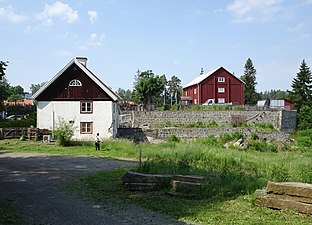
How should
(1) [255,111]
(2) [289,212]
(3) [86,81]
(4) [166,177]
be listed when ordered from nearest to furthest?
1. (2) [289,212]
2. (4) [166,177]
3. (3) [86,81]
4. (1) [255,111]

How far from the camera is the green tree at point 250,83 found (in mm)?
76875

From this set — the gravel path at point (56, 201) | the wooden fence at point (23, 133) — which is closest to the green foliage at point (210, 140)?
the wooden fence at point (23, 133)

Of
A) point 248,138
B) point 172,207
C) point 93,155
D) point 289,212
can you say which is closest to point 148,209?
point 172,207

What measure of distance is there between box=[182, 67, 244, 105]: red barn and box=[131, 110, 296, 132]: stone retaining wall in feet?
40.6

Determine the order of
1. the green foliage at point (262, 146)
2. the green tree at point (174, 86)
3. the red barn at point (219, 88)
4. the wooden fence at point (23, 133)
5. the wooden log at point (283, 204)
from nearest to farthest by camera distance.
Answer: the wooden log at point (283, 204)
the wooden fence at point (23, 133)
the green foliage at point (262, 146)
the red barn at point (219, 88)
the green tree at point (174, 86)

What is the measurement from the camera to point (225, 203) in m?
9.45

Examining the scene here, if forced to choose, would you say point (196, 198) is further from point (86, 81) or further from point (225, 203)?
point (86, 81)

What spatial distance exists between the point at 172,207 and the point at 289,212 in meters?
2.79

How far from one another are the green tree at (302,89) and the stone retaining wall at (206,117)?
16.4 metres

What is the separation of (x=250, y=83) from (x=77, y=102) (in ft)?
178

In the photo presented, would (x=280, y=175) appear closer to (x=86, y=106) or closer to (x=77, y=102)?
(x=86, y=106)

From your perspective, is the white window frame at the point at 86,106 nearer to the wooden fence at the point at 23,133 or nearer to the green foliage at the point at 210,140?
the wooden fence at the point at 23,133

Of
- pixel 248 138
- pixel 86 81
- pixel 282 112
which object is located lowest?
pixel 248 138

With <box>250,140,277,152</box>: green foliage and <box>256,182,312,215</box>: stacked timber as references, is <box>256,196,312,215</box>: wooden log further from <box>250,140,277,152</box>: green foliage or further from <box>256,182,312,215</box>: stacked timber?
<box>250,140,277,152</box>: green foliage
